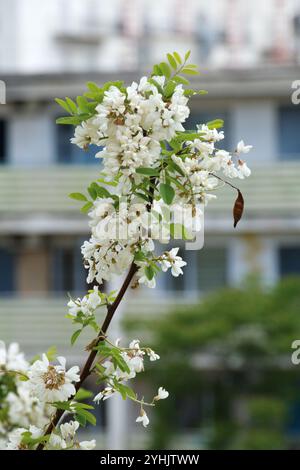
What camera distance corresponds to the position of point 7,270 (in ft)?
75.1

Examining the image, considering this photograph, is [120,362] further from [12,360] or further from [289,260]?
[289,260]

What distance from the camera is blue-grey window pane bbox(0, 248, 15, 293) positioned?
2288cm

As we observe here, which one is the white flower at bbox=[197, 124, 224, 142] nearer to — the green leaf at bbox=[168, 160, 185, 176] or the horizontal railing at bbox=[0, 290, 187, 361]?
the green leaf at bbox=[168, 160, 185, 176]

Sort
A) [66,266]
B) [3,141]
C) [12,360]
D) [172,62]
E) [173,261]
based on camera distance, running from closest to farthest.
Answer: [173,261]
[172,62]
[12,360]
[66,266]
[3,141]

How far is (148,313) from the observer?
2116cm

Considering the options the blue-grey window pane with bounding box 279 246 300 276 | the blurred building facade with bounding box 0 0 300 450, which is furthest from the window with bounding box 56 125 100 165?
the blue-grey window pane with bounding box 279 246 300 276

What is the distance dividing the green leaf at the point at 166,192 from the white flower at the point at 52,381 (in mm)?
553

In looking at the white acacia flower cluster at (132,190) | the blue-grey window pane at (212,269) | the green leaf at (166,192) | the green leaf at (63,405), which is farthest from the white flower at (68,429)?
the blue-grey window pane at (212,269)

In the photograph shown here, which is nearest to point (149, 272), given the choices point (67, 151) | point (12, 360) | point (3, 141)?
point (12, 360)

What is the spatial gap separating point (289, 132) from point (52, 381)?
19628 mm

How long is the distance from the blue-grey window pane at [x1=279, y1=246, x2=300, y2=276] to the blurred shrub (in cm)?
185

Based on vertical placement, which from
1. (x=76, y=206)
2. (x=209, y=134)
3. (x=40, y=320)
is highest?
(x=209, y=134)
